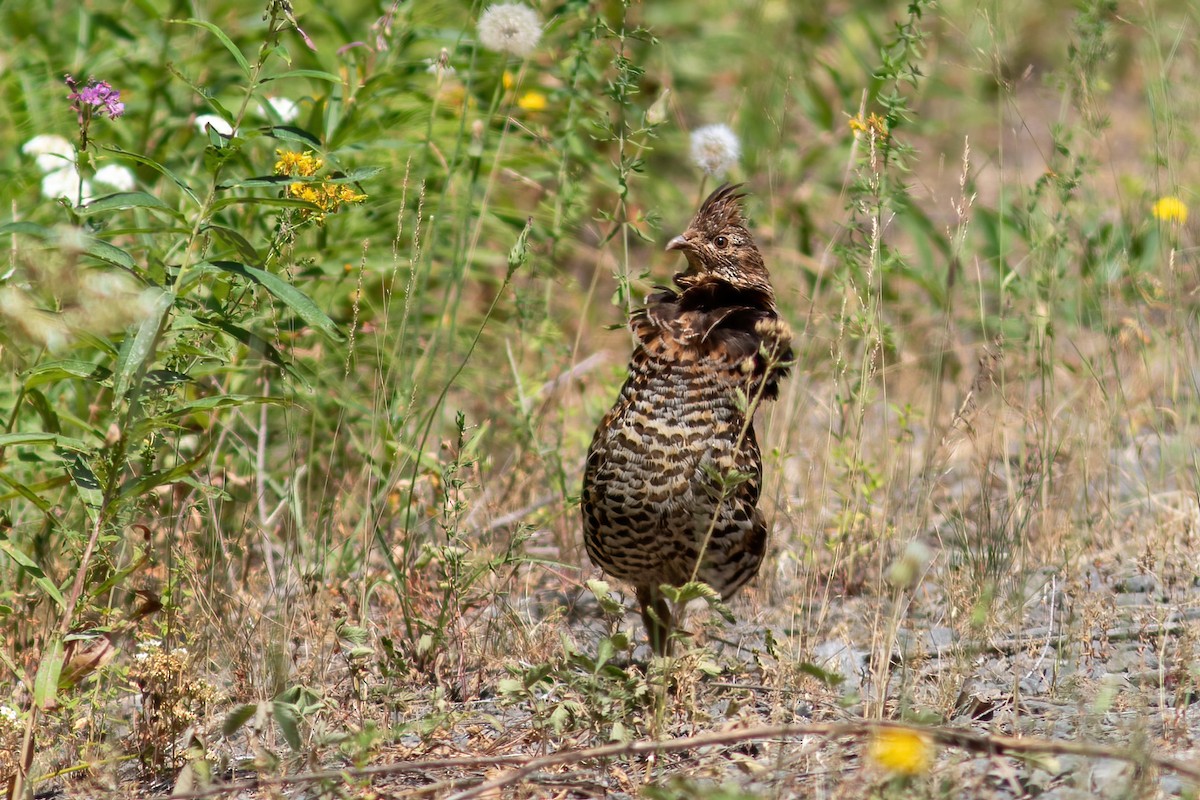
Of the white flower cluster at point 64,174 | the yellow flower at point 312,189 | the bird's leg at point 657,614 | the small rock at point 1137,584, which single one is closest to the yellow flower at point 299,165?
the yellow flower at point 312,189

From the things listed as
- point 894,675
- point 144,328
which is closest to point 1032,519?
point 894,675

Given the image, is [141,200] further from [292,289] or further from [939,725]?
[939,725]

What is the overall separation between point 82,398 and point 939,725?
288cm

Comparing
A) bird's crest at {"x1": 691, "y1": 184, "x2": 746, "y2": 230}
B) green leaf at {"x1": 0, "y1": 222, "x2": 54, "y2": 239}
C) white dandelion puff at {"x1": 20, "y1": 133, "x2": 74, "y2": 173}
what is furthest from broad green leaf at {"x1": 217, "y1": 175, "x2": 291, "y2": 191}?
white dandelion puff at {"x1": 20, "y1": 133, "x2": 74, "y2": 173}

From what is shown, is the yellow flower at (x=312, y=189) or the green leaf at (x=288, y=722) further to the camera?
the yellow flower at (x=312, y=189)

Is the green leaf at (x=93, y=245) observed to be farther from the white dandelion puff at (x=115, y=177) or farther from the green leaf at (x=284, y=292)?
the white dandelion puff at (x=115, y=177)

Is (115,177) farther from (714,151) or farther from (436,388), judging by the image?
(714,151)

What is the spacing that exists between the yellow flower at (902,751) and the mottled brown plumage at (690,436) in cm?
94

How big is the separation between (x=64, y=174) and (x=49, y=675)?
2.32 meters

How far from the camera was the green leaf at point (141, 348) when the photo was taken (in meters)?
2.81

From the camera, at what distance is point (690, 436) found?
3.65 metres

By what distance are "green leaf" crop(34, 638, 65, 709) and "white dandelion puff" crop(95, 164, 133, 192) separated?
6.46ft

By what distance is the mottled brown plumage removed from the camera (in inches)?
143

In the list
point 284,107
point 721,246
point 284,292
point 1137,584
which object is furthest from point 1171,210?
point 284,107
